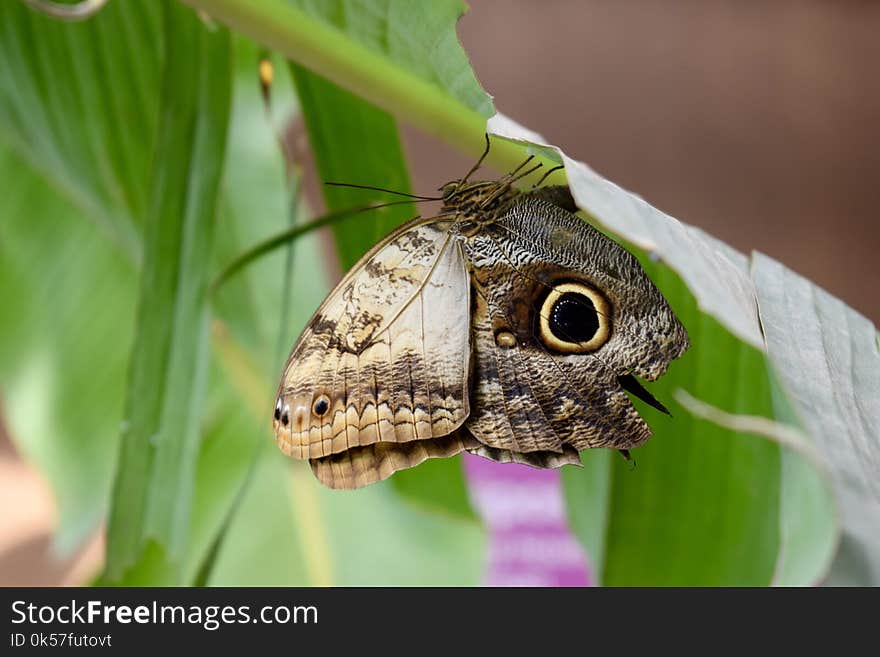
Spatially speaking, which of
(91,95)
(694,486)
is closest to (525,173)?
(694,486)

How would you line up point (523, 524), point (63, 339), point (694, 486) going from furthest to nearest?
point (523, 524), point (63, 339), point (694, 486)

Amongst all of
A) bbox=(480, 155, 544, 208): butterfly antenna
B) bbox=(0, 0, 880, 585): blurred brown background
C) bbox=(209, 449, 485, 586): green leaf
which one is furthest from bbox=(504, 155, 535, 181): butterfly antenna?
bbox=(0, 0, 880, 585): blurred brown background

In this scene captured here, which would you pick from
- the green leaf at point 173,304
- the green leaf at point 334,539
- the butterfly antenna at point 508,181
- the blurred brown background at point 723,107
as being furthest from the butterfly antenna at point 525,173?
the blurred brown background at point 723,107

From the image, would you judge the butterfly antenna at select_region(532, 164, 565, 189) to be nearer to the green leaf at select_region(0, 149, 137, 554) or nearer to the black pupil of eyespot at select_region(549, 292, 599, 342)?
the black pupil of eyespot at select_region(549, 292, 599, 342)

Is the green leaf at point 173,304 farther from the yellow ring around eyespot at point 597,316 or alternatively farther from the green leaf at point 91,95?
the yellow ring around eyespot at point 597,316

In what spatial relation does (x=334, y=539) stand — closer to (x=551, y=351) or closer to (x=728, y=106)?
(x=551, y=351)
